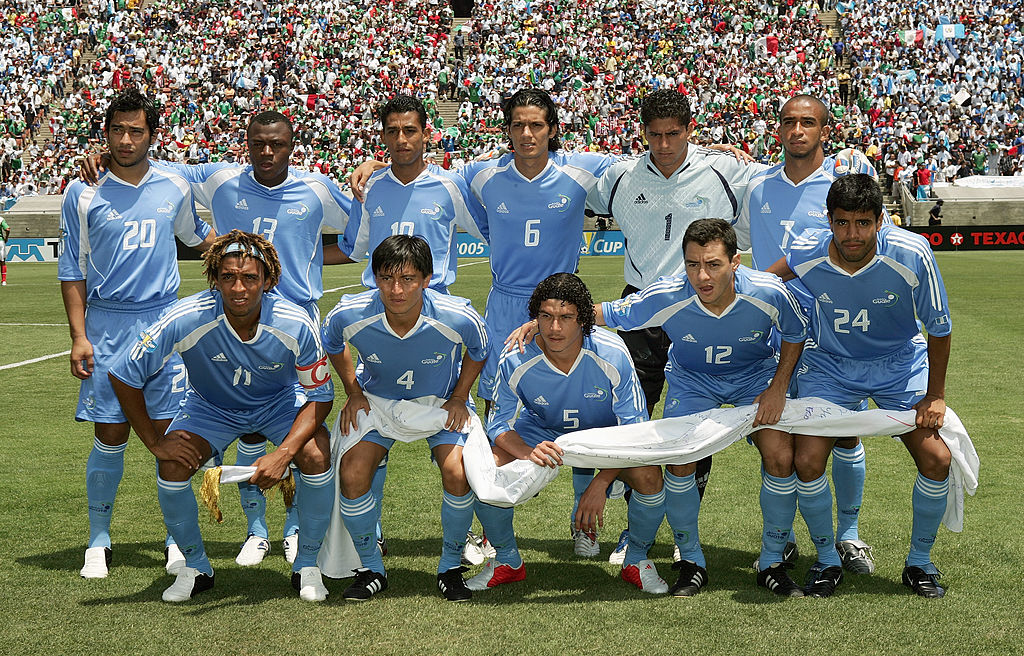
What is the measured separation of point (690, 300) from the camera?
16.3 feet

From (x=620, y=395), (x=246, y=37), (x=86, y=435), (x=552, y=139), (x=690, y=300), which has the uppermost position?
(x=246, y=37)

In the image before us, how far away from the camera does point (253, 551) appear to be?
17.7ft

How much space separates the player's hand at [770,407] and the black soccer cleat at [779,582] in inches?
26.8

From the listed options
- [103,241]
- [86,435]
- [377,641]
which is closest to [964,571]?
[377,641]

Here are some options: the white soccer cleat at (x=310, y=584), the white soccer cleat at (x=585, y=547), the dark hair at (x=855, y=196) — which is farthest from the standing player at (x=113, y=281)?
the dark hair at (x=855, y=196)

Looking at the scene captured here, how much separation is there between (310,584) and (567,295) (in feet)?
5.99

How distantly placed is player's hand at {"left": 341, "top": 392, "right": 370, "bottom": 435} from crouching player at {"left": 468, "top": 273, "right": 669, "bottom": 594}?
63cm

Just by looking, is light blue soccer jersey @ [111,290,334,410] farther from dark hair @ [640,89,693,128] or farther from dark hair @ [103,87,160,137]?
dark hair @ [640,89,693,128]

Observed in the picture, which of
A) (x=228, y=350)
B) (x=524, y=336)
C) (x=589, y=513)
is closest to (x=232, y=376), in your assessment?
(x=228, y=350)

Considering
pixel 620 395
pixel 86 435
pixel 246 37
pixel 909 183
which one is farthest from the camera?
pixel 246 37

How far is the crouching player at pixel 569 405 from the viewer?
471 cm

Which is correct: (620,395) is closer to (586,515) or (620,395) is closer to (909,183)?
(586,515)

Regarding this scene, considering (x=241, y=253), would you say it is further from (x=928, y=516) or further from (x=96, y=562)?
(x=928, y=516)

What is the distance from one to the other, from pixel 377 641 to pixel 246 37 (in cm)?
3815
